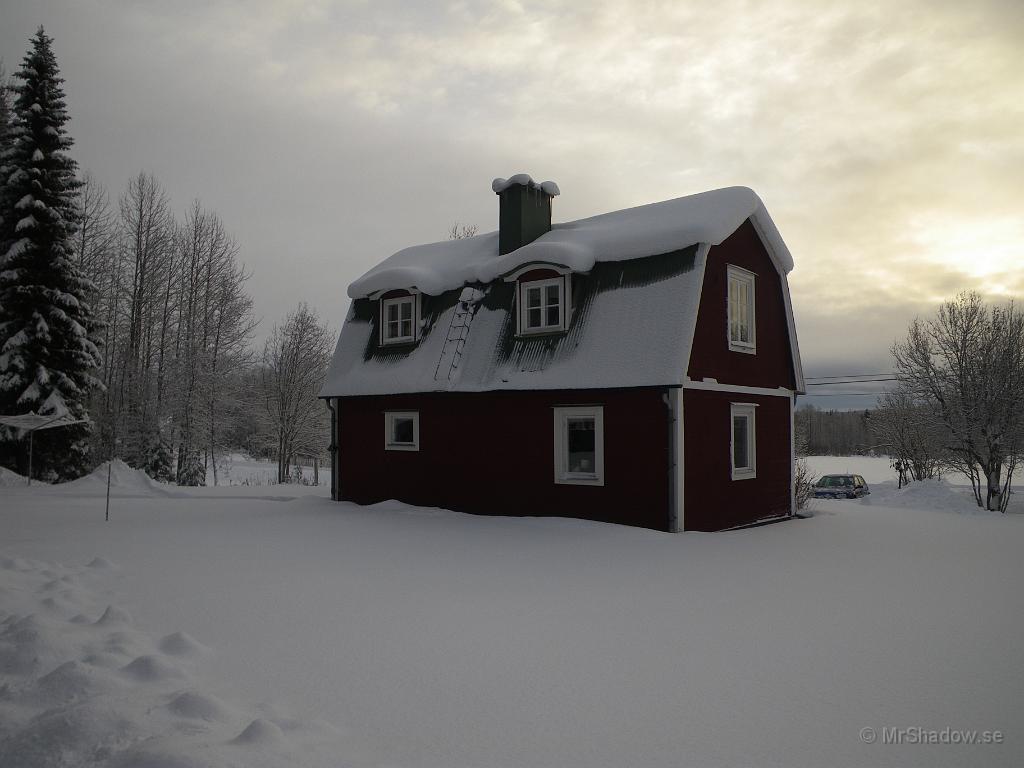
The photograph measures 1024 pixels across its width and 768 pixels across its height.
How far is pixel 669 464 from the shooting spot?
11.9m

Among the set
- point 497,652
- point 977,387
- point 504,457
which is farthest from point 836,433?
point 497,652

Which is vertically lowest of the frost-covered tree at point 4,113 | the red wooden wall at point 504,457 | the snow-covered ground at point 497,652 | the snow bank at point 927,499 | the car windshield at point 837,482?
the snow bank at point 927,499

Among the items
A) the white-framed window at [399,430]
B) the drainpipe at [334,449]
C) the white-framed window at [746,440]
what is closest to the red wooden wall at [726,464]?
the white-framed window at [746,440]

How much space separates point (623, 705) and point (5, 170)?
25.6 metres

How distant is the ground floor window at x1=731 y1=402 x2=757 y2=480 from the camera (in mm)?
14414

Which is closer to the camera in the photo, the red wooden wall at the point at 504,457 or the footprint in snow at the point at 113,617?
the footprint in snow at the point at 113,617

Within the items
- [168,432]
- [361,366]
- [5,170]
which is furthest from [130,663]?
[168,432]

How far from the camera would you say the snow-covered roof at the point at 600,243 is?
42.0 feet

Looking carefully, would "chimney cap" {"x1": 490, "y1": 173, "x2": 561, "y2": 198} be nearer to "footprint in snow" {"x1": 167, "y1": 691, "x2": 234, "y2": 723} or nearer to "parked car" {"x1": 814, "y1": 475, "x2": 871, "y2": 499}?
"footprint in snow" {"x1": 167, "y1": 691, "x2": 234, "y2": 723}

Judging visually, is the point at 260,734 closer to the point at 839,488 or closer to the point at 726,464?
the point at 726,464

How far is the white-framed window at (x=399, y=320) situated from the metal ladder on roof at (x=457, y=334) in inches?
52.9

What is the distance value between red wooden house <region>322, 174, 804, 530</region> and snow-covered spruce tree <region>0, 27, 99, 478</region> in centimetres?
1001

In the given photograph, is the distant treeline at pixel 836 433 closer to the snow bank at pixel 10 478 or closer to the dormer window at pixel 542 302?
the dormer window at pixel 542 302

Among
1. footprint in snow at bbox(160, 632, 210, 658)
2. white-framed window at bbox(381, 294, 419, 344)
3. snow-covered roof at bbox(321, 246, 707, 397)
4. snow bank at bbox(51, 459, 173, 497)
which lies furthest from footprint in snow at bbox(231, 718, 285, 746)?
snow bank at bbox(51, 459, 173, 497)
